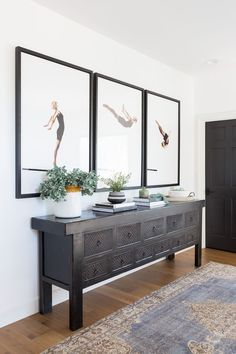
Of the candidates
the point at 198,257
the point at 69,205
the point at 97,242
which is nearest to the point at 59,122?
the point at 69,205

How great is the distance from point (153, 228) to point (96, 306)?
95cm

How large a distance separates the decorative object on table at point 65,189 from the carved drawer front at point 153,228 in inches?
32.3

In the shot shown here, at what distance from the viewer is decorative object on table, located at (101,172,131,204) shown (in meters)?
3.02

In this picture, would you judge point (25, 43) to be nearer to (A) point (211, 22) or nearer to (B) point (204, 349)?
(A) point (211, 22)

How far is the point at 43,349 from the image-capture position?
2111mm

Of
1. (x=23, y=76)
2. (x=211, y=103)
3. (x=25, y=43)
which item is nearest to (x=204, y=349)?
(x=23, y=76)

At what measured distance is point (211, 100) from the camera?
4.73m

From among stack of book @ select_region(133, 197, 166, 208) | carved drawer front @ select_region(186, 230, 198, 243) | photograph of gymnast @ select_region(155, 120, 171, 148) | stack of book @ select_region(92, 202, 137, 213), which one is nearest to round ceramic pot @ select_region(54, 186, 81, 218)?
stack of book @ select_region(92, 202, 137, 213)

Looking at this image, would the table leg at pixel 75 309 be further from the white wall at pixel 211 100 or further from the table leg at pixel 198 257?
the white wall at pixel 211 100

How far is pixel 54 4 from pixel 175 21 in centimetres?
115

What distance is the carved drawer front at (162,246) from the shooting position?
330 centimetres

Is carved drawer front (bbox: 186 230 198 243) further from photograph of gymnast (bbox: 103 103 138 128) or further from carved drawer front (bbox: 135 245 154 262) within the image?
photograph of gymnast (bbox: 103 103 138 128)

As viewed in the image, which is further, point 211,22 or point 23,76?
point 211,22

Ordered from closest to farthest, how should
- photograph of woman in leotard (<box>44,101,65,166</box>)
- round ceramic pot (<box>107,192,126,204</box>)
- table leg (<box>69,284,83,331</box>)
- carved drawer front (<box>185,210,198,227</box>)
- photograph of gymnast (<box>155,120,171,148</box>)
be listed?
table leg (<box>69,284,83,331</box>) < photograph of woman in leotard (<box>44,101,65,166</box>) < round ceramic pot (<box>107,192,126,204</box>) < carved drawer front (<box>185,210,198,227</box>) < photograph of gymnast (<box>155,120,171,148</box>)
